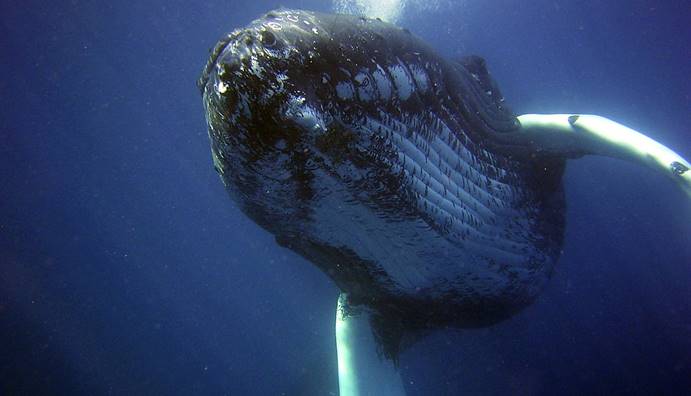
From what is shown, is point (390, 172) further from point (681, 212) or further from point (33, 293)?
point (33, 293)

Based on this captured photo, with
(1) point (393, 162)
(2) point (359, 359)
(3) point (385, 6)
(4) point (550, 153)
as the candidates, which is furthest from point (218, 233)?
(1) point (393, 162)

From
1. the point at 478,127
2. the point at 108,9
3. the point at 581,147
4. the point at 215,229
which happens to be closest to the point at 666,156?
the point at 581,147

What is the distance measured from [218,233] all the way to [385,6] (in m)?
30.5

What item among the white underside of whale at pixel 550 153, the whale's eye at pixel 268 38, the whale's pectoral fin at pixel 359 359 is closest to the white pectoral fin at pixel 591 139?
the white underside of whale at pixel 550 153

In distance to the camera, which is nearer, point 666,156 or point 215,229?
point 666,156

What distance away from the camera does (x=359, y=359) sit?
498 cm

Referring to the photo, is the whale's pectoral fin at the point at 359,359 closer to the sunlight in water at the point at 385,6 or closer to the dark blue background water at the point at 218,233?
the dark blue background water at the point at 218,233

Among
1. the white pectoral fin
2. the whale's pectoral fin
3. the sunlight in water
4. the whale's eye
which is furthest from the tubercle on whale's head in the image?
the sunlight in water

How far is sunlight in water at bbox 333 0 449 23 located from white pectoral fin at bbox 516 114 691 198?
629 cm

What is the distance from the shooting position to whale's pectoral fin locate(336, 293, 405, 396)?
4.88 meters

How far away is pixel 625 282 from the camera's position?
7.42 m

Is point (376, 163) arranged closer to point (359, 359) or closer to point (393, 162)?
point (393, 162)

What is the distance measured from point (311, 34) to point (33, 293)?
51.9 metres

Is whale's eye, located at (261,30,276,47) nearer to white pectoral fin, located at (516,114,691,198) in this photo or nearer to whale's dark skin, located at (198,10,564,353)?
whale's dark skin, located at (198,10,564,353)
